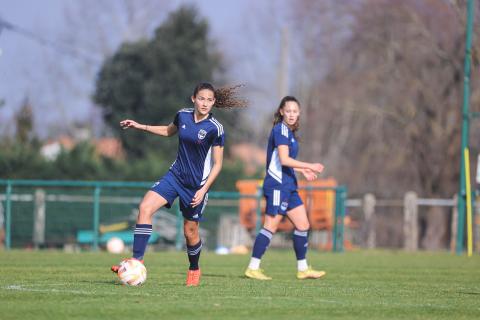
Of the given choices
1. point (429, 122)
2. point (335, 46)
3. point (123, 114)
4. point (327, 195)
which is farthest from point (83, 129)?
point (327, 195)

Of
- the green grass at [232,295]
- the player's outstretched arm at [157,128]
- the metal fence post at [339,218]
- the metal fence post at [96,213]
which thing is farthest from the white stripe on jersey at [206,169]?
the metal fence post at [339,218]

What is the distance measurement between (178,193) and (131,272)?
3.42ft

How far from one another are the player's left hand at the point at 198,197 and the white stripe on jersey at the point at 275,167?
2090 millimetres

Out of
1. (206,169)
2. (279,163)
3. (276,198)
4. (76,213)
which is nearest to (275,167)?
(279,163)

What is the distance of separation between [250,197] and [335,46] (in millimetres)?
15891

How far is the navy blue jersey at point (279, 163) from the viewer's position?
11.8 meters

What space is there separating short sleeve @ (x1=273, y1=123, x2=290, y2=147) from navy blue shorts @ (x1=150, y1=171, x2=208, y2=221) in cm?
194

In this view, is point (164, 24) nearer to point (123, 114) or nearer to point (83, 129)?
point (123, 114)

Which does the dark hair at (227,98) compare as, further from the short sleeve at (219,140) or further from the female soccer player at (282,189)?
the female soccer player at (282,189)

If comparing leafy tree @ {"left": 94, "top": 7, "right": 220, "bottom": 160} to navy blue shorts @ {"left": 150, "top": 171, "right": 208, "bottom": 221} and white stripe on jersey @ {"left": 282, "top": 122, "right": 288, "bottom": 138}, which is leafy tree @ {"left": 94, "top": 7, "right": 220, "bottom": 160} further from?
navy blue shorts @ {"left": 150, "top": 171, "right": 208, "bottom": 221}

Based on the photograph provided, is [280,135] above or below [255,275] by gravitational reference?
above

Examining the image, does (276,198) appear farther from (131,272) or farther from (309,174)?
(131,272)

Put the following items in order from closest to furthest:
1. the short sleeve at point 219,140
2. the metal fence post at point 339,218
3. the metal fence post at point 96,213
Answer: the short sleeve at point 219,140
the metal fence post at point 96,213
the metal fence post at point 339,218

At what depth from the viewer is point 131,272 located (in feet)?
30.9
